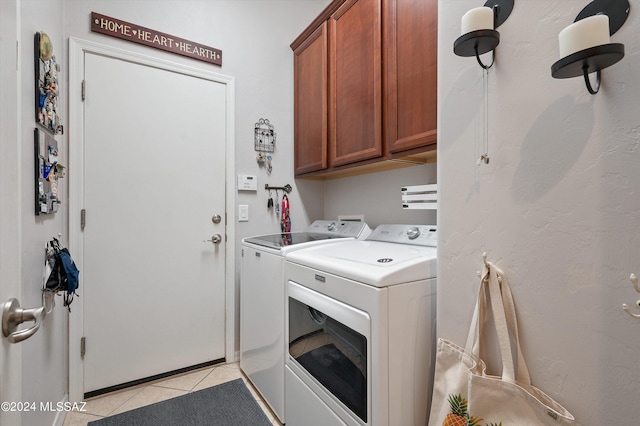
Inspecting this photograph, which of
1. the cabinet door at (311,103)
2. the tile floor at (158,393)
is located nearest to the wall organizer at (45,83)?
the cabinet door at (311,103)

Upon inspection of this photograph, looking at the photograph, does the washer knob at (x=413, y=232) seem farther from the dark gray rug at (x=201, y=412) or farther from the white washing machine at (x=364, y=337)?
the dark gray rug at (x=201, y=412)

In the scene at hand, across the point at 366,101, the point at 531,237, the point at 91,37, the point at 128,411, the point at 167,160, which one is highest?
the point at 91,37

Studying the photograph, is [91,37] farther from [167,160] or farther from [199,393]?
[199,393]

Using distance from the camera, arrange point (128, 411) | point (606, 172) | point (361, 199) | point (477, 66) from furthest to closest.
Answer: point (361, 199) < point (128, 411) < point (477, 66) < point (606, 172)

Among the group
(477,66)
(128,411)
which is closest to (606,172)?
(477,66)

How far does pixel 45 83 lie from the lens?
1.28 meters

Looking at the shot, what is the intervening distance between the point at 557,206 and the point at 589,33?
36 cm

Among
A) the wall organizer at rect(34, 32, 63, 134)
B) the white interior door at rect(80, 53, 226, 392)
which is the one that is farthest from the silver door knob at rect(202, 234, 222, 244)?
the wall organizer at rect(34, 32, 63, 134)

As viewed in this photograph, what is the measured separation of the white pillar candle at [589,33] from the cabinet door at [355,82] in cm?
107

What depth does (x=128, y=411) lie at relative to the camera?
167 centimetres

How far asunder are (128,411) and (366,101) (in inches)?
89.1

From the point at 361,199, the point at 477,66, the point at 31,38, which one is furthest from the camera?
the point at 361,199

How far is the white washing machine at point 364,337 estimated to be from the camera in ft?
3.12

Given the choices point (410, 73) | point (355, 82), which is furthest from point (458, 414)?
point (355, 82)
